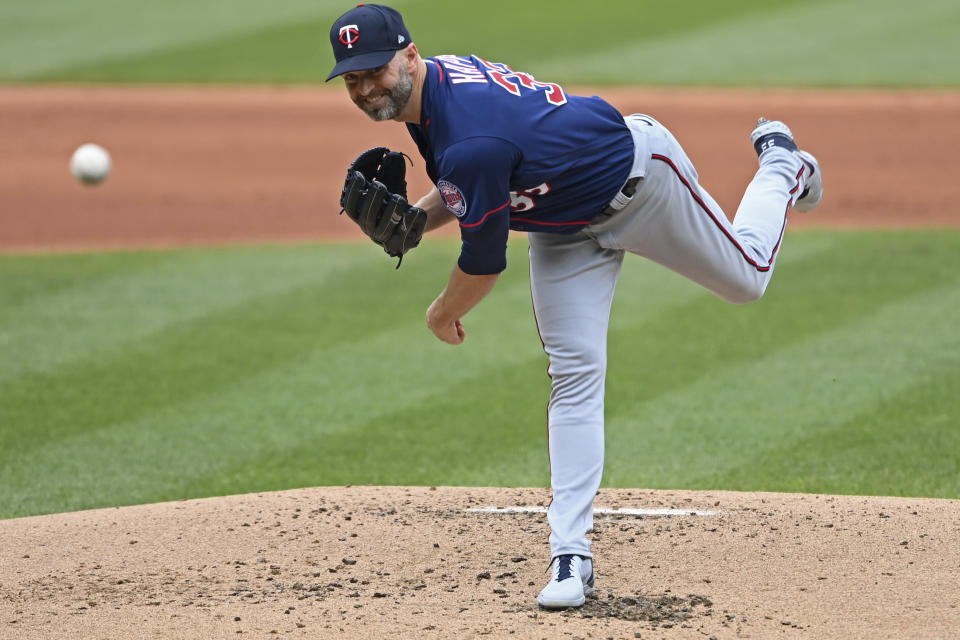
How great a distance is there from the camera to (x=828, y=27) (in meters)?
18.9

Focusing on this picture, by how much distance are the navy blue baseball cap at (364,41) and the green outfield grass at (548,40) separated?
496 inches

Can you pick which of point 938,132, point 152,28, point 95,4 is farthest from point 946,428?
point 95,4

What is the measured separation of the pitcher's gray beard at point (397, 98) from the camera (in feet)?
11.9

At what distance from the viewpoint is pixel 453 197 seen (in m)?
3.60

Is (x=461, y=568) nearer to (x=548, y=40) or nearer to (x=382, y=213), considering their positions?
(x=382, y=213)

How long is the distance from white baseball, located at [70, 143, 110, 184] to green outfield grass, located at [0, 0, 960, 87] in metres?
4.75

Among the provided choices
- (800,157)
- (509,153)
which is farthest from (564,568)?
(800,157)

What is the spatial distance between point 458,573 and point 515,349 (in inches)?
139

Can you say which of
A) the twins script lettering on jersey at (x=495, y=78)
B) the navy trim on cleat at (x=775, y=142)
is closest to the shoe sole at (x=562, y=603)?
the twins script lettering on jersey at (x=495, y=78)

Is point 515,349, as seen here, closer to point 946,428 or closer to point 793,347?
point 793,347

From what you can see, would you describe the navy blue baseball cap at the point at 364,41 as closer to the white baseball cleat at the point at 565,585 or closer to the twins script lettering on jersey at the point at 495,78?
the twins script lettering on jersey at the point at 495,78

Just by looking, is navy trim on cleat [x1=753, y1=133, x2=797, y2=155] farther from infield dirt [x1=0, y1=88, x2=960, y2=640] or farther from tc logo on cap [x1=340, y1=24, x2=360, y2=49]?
tc logo on cap [x1=340, y1=24, x2=360, y2=49]

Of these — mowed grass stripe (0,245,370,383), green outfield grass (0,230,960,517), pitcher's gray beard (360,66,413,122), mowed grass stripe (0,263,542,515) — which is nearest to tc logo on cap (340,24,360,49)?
pitcher's gray beard (360,66,413,122)

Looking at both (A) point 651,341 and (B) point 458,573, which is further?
(A) point 651,341
